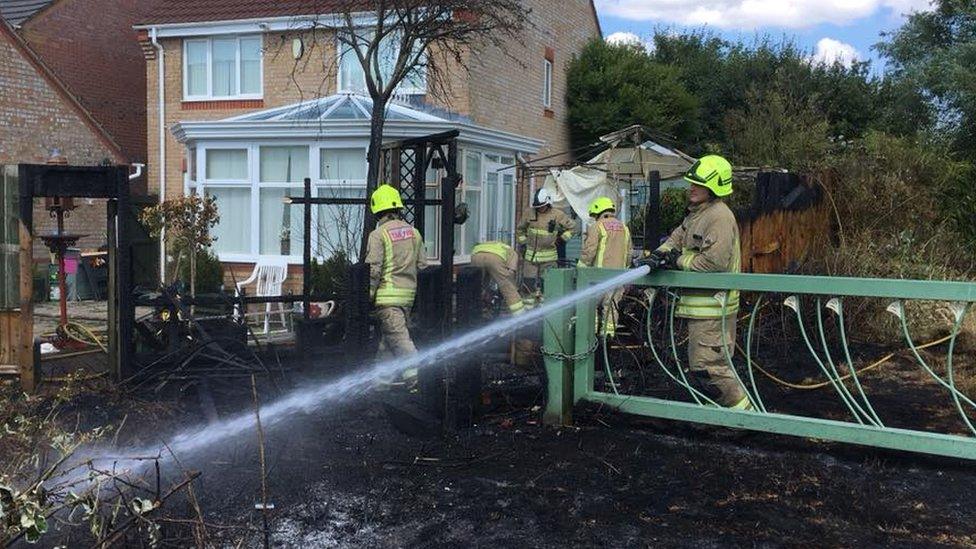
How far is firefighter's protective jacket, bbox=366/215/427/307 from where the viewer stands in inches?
280

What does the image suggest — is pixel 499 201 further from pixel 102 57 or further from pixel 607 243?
pixel 102 57

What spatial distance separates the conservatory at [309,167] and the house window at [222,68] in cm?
264

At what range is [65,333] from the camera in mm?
7727

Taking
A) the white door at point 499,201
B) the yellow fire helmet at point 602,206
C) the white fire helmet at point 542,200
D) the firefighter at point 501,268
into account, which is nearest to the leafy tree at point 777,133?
the white door at point 499,201

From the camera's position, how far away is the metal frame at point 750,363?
15.2 feet

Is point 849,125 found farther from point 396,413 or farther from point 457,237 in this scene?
point 396,413

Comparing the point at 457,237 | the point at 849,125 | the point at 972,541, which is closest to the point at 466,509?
the point at 972,541

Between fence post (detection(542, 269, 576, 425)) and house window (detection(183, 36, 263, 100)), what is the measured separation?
1261cm

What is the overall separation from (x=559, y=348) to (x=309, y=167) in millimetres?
9005

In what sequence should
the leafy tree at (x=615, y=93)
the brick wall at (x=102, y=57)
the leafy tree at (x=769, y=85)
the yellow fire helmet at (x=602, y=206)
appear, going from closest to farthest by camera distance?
the yellow fire helmet at (x=602, y=206) → the brick wall at (x=102, y=57) → the leafy tree at (x=615, y=93) → the leafy tree at (x=769, y=85)

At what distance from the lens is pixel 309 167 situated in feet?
45.1

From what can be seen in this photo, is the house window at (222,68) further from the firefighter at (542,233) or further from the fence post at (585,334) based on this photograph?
the fence post at (585,334)

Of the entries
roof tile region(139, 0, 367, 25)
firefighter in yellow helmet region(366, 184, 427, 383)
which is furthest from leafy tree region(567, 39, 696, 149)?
firefighter in yellow helmet region(366, 184, 427, 383)

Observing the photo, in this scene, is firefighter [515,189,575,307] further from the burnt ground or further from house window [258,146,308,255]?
house window [258,146,308,255]
